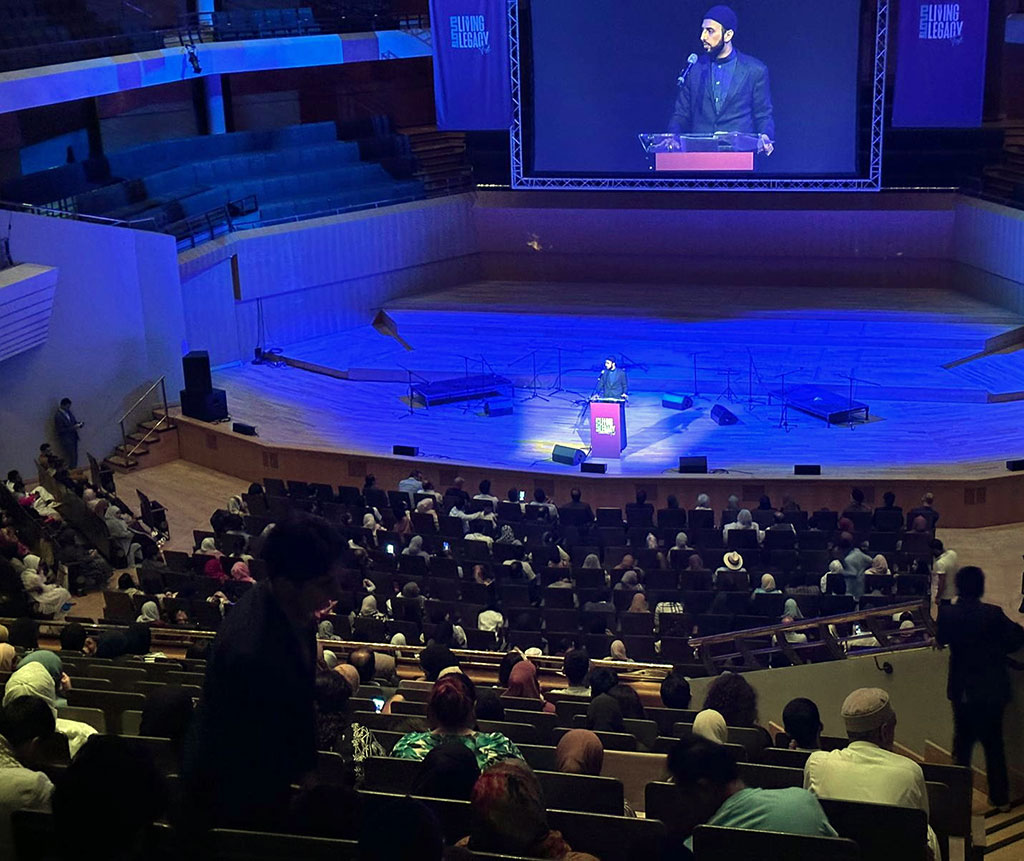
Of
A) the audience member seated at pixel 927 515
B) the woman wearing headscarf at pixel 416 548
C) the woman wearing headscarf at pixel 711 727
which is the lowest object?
the audience member seated at pixel 927 515

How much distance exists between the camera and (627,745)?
5.81 m

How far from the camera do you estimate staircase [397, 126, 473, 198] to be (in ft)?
82.0

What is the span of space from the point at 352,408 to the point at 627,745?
13.9 m

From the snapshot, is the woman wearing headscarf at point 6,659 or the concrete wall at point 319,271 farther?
→ the concrete wall at point 319,271

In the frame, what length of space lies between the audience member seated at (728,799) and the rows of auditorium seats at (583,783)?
0.38 ft

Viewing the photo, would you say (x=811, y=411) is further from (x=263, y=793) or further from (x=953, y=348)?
(x=263, y=793)

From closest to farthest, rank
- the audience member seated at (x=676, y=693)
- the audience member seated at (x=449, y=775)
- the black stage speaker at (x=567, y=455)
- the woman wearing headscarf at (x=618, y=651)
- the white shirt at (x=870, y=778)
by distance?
the audience member seated at (x=449, y=775) → the white shirt at (x=870, y=778) → the audience member seated at (x=676, y=693) → the woman wearing headscarf at (x=618, y=651) → the black stage speaker at (x=567, y=455)

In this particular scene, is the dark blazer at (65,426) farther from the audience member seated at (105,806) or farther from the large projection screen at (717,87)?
the audience member seated at (105,806)

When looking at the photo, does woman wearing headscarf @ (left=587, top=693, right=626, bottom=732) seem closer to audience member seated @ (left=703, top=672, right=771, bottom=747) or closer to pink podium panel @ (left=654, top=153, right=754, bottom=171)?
audience member seated @ (left=703, top=672, right=771, bottom=747)

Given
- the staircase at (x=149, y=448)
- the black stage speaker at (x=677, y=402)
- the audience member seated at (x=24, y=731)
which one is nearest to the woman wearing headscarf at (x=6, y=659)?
the audience member seated at (x=24, y=731)

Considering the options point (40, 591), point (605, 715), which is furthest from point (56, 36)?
point (605, 715)

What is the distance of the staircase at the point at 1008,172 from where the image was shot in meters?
21.5

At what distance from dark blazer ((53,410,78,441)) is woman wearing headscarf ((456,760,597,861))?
1560 cm

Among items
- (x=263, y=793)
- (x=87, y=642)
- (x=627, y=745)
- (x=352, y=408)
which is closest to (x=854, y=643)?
(x=627, y=745)
